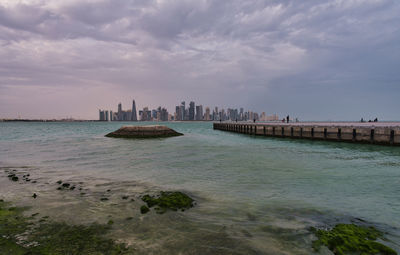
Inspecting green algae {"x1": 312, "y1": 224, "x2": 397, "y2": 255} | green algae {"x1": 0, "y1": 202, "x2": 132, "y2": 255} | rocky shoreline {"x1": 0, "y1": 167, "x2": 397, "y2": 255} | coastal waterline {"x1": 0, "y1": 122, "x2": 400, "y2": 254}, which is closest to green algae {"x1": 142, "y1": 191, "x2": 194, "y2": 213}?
rocky shoreline {"x1": 0, "y1": 167, "x2": 397, "y2": 255}

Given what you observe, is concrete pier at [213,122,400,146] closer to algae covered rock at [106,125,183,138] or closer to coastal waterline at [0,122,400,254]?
coastal waterline at [0,122,400,254]

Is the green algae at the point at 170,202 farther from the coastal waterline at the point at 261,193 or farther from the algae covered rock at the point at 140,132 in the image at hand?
the algae covered rock at the point at 140,132

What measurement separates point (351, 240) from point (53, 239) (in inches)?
327

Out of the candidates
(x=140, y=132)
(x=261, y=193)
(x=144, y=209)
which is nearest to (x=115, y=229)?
(x=144, y=209)

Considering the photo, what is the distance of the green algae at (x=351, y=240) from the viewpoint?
231 inches

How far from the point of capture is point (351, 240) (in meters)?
6.21

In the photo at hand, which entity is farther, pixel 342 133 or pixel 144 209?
pixel 342 133

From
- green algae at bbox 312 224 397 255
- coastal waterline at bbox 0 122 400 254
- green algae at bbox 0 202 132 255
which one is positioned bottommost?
coastal waterline at bbox 0 122 400 254

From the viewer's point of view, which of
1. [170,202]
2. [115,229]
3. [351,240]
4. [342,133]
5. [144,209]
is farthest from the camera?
[342,133]

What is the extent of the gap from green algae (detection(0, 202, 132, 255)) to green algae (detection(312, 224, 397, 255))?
214 inches

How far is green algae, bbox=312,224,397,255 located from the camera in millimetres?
5867

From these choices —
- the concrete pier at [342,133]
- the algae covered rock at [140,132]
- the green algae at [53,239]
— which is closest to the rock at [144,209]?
the green algae at [53,239]

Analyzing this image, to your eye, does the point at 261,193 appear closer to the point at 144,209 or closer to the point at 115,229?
the point at 144,209

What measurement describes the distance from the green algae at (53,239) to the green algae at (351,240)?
5.45 meters
